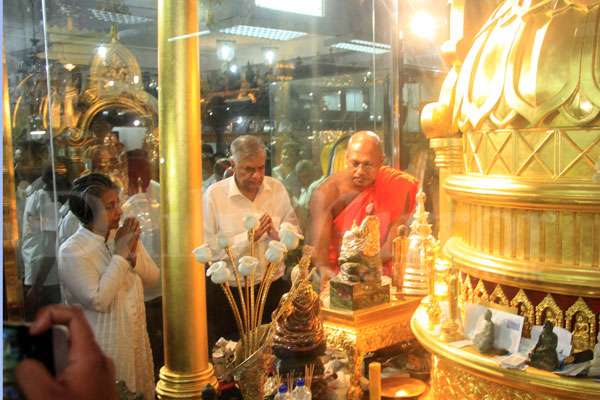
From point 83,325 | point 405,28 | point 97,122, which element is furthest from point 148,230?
point 405,28

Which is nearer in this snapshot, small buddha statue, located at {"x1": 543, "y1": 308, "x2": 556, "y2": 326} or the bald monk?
small buddha statue, located at {"x1": 543, "y1": 308, "x2": 556, "y2": 326}

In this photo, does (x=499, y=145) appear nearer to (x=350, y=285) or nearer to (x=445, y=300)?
(x=445, y=300)

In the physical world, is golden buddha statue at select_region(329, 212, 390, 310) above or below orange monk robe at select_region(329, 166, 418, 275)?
below

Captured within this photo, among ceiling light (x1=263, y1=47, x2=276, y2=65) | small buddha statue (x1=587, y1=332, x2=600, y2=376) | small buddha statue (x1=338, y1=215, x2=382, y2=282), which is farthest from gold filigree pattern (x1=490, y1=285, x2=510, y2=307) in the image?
ceiling light (x1=263, y1=47, x2=276, y2=65)

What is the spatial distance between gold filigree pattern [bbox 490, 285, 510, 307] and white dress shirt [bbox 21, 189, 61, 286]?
3.57 feet

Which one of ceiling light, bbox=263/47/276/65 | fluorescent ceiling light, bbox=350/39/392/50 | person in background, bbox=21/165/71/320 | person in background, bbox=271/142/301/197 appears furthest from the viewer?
fluorescent ceiling light, bbox=350/39/392/50

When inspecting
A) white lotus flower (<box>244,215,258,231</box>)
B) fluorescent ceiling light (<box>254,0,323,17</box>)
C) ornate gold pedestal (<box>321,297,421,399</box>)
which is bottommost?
ornate gold pedestal (<box>321,297,421,399</box>)

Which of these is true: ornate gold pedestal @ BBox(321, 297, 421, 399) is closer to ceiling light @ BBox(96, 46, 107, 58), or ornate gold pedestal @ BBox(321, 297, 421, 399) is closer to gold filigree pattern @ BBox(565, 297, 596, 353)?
gold filigree pattern @ BBox(565, 297, 596, 353)

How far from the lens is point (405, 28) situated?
3.08 meters

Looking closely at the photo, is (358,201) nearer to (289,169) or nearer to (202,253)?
(289,169)

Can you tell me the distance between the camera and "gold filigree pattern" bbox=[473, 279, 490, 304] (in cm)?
172

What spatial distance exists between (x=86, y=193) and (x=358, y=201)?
4.05ft

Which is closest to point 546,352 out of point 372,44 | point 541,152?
point 541,152

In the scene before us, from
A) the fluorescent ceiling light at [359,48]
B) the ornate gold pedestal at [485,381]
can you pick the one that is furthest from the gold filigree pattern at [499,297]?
the fluorescent ceiling light at [359,48]
